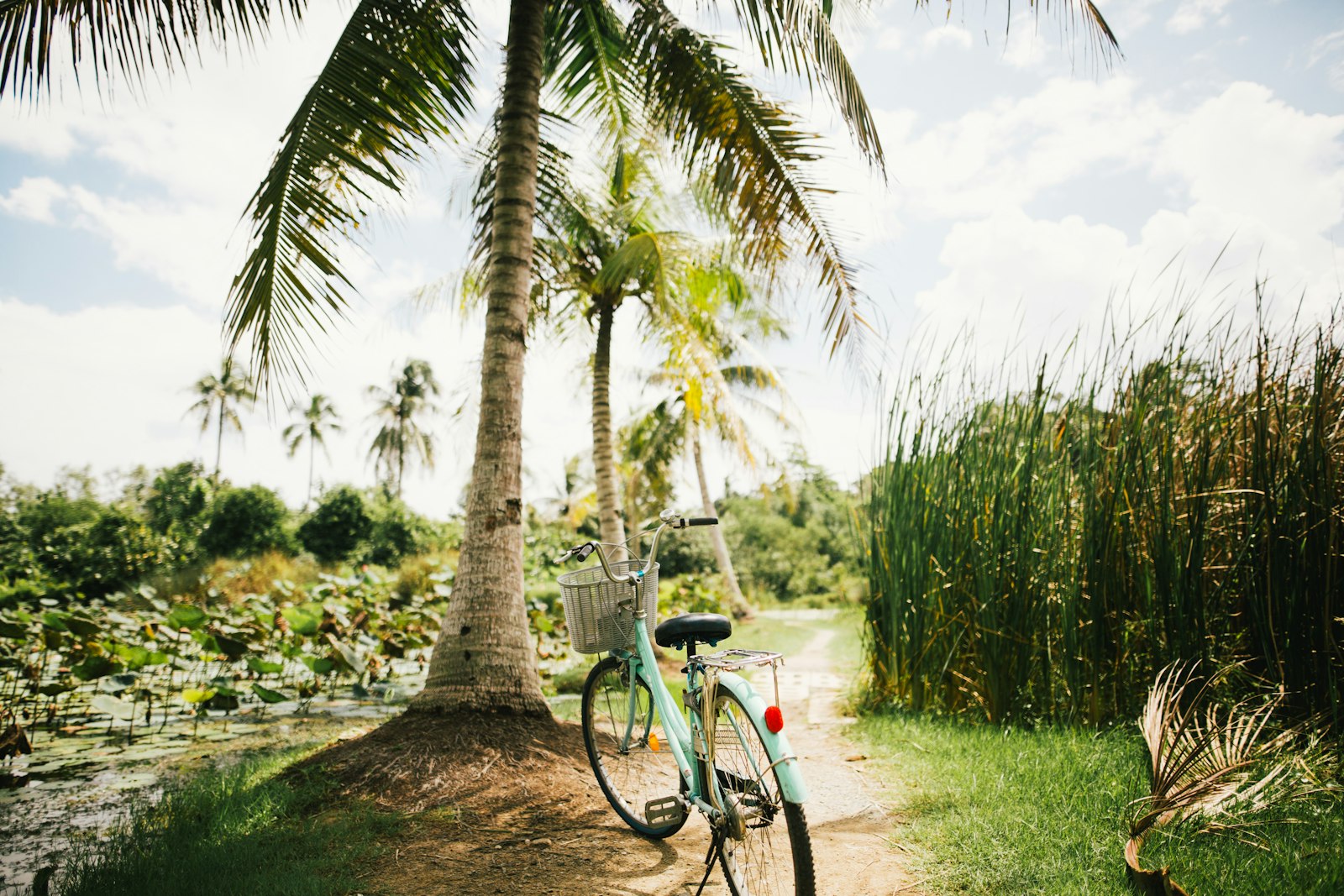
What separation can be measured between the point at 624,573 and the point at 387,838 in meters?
1.56

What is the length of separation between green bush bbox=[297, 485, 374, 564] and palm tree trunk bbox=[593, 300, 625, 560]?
864 inches

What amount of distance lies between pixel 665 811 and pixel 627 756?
2.45ft

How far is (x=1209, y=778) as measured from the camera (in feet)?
7.66

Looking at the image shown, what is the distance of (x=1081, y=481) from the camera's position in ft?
14.9

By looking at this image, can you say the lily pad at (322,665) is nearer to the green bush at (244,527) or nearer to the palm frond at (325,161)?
the palm frond at (325,161)

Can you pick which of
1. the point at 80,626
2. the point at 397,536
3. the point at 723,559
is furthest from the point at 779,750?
the point at 397,536

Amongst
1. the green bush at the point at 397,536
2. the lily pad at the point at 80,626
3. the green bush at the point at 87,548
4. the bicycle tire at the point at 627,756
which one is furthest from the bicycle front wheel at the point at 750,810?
the green bush at the point at 397,536

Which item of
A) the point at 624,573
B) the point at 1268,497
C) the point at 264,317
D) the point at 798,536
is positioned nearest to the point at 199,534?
the point at 798,536

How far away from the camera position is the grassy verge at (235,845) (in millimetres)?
2482

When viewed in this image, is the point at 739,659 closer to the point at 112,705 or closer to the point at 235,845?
the point at 235,845

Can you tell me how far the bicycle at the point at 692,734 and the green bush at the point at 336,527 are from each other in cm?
2655

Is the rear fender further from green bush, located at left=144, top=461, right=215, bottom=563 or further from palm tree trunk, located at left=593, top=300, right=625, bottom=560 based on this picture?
green bush, located at left=144, top=461, right=215, bottom=563

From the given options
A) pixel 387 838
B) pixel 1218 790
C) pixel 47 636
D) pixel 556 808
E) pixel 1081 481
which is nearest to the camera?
pixel 1218 790

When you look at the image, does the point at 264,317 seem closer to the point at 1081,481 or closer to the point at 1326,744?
the point at 1081,481
